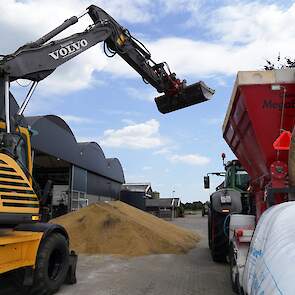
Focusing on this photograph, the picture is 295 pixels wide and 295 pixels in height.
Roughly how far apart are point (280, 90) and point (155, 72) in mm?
5710

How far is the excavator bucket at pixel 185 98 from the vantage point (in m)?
11.0

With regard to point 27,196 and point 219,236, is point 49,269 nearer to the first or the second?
point 27,196

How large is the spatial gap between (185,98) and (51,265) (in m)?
5.34

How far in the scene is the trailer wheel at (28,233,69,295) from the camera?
6.83m

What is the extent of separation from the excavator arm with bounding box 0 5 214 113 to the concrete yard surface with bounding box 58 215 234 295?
3605mm

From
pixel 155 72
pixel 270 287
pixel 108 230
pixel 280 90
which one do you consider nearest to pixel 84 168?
pixel 108 230

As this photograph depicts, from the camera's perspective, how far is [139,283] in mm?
8031

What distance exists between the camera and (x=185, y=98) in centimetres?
1112

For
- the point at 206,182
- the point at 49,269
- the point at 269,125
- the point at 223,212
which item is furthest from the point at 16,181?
the point at 206,182

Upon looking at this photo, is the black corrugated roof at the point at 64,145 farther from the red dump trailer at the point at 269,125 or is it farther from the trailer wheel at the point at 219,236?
the red dump trailer at the point at 269,125

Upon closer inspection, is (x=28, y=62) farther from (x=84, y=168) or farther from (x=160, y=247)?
(x=84, y=168)

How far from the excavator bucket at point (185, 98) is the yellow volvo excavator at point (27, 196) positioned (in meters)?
2.37

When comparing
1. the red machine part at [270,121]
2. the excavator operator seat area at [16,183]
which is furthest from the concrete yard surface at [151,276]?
the red machine part at [270,121]

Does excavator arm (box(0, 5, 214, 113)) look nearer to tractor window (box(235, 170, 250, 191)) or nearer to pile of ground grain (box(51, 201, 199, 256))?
tractor window (box(235, 170, 250, 191))
